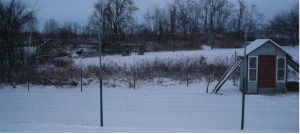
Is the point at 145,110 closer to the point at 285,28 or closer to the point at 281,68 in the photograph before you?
the point at 281,68

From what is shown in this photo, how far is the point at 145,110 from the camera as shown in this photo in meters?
12.2

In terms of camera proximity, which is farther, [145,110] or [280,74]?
[280,74]

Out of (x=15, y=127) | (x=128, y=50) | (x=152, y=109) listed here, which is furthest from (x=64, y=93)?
(x=128, y=50)

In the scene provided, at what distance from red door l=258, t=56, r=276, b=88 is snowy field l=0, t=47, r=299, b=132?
86 cm

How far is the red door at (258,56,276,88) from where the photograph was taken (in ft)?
53.3

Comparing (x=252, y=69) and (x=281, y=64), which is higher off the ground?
(x=281, y=64)

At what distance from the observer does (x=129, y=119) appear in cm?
1080

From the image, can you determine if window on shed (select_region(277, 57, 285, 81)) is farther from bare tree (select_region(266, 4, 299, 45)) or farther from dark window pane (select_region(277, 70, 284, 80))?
bare tree (select_region(266, 4, 299, 45))

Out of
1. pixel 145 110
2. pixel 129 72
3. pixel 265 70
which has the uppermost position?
pixel 265 70

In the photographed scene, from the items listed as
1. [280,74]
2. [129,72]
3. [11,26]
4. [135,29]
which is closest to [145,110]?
[280,74]

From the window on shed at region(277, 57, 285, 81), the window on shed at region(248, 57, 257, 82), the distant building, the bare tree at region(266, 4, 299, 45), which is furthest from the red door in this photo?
the bare tree at region(266, 4, 299, 45)

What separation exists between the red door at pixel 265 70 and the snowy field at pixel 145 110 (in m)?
0.86

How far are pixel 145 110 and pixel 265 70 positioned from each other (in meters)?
7.79

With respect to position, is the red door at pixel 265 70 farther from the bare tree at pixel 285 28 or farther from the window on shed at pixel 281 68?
the bare tree at pixel 285 28
